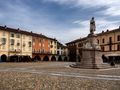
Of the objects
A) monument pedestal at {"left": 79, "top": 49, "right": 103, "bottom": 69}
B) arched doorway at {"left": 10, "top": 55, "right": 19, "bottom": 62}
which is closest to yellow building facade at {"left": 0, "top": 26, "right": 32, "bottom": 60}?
arched doorway at {"left": 10, "top": 55, "right": 19, "bottom": 62}

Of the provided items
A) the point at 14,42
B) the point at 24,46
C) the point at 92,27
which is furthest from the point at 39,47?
the point at 92,27

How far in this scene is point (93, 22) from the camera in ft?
111

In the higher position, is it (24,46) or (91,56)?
(24,46)

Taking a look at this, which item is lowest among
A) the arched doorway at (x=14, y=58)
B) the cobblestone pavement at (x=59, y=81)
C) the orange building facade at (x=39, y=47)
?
the cobblestone pavement at (x=59, y=81)

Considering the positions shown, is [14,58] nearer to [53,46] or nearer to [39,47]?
[39,47]

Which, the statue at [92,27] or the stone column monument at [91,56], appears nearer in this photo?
the stone column monument at [91,56]

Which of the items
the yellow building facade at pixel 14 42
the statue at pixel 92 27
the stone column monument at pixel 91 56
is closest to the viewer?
the stone column monument at pixel 91 56

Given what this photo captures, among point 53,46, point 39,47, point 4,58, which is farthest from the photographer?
point 53,46

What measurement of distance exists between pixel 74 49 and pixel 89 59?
63.2m

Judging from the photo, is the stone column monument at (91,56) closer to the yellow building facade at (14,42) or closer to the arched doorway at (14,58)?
the arched doorway at (14,58)

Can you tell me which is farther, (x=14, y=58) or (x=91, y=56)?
(x=14, y=58)

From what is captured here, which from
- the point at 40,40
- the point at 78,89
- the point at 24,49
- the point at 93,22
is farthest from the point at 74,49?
the point at 78,89

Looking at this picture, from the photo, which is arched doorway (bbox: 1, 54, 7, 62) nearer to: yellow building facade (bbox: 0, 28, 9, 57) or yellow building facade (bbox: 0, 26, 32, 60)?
yellow building facade (bbox: 0, 26, 32, 60)

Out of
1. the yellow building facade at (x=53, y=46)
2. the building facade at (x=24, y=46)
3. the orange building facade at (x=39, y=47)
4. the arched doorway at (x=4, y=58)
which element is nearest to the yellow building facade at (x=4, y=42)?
the building facade at (x=24, y=46)
